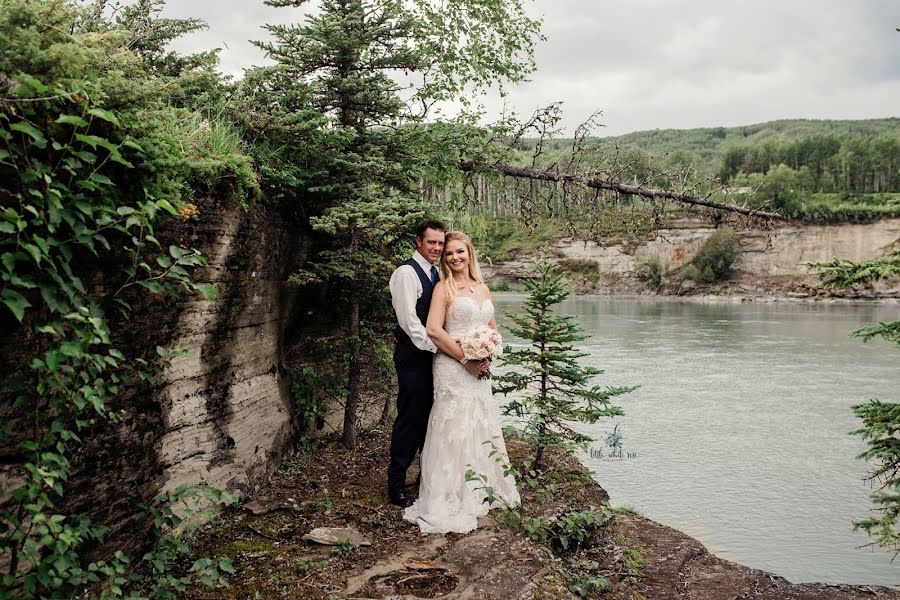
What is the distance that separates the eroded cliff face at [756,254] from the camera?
242ft

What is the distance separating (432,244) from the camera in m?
5.80

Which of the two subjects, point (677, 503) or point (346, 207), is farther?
point (677, 503)

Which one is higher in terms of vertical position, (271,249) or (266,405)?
(271,249)

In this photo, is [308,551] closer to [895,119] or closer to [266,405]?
[266,405]

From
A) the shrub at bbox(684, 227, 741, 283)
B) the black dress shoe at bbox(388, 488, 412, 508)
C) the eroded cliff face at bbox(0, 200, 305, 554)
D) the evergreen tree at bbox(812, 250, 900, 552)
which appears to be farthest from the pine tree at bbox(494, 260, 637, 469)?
the shrub at bbox(684, 227, 741, 283)

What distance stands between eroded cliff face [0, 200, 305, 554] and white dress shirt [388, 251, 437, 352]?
4.78 feet

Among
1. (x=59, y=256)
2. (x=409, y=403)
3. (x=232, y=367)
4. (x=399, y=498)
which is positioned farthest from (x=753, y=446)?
(x=59, y=256)

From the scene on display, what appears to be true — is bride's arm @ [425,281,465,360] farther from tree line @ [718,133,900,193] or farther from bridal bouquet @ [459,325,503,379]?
tree line @ [718,133,900,193]

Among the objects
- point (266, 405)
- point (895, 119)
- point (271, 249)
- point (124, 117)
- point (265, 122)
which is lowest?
point (266, 405)

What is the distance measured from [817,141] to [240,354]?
11965 centimetres

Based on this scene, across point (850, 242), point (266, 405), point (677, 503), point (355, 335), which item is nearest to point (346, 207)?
point (355, 335)

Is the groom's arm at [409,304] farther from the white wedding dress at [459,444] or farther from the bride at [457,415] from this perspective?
the white wedding dress at [459,444]

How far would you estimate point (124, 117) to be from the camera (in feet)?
12.6

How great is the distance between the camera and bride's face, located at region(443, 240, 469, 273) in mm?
5730
